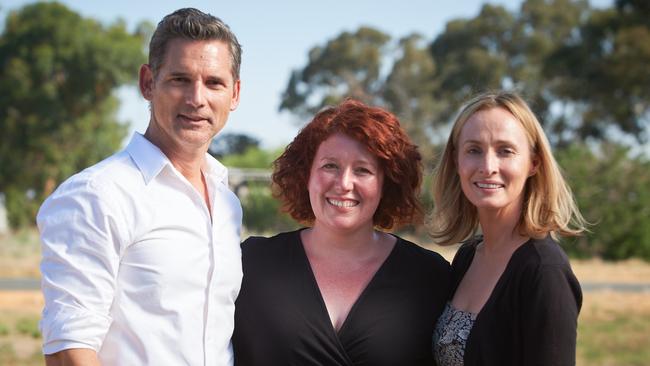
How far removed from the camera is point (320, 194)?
363 centimetres

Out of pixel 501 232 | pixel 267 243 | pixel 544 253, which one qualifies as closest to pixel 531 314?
pixel 544 253

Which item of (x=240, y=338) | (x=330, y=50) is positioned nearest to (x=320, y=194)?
(x=240, y=338)

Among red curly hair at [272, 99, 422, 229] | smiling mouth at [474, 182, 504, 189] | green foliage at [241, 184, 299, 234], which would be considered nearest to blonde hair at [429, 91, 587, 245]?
smiling mouth at [474, 182, 504, 189]

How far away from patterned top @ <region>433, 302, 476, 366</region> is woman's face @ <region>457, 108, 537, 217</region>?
497mm

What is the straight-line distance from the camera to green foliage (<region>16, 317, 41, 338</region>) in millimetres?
11102

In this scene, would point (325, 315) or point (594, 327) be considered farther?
point (594, 327)

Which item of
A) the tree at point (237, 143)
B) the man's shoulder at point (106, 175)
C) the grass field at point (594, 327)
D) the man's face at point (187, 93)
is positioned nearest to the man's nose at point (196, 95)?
the man's face at point (187, 93)

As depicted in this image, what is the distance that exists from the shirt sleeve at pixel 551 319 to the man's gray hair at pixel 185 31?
1.48m

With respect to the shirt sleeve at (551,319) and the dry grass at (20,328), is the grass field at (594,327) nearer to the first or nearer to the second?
the dry grass at (20,328)

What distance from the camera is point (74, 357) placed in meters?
2.54

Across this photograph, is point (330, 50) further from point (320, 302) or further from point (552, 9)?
point (320, 302)

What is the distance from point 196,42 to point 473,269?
5.44 feet

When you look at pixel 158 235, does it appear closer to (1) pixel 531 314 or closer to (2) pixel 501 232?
(1) pixel 531 314

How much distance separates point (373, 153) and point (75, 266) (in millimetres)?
1535
